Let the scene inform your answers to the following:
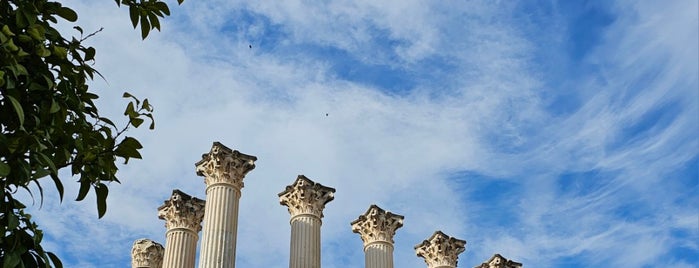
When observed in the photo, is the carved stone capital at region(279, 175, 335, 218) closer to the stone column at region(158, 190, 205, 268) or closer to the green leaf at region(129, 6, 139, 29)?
the stone column at region(158, 190, 205, 268)

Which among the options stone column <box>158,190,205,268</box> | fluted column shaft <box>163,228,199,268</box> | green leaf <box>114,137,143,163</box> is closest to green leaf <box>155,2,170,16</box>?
green leaf <box>114,137,143,163</box>

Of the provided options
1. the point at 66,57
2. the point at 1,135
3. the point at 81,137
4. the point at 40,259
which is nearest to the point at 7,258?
the point at 40,259

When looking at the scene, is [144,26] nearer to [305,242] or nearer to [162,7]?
[162,7]

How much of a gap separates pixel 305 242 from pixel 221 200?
Answer: 282 centimetres

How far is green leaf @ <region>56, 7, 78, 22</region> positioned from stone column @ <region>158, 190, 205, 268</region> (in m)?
19.1

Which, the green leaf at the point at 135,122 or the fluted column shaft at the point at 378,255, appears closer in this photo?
the green leaf at the point at 135,122

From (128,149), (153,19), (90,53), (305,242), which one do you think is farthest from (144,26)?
(305,242)

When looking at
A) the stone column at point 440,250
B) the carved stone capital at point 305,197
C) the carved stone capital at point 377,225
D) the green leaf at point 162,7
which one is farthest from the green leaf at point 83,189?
the stone column at point 440,250

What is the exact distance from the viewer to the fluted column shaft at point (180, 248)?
27.6m

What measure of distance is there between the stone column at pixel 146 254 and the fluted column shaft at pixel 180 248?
207cm

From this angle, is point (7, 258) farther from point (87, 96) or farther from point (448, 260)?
point (448, 260)

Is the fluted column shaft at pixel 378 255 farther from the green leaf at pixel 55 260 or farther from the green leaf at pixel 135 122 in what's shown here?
the green leaf at pixel 55 260

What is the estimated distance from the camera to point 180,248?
28266 millimetres

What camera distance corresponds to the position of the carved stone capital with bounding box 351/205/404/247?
103ft
